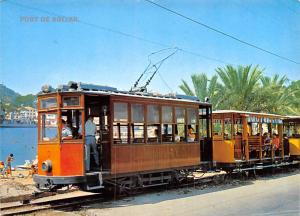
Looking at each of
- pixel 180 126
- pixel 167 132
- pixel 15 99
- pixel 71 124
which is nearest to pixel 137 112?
pixel 167 132

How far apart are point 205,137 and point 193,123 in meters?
1.67

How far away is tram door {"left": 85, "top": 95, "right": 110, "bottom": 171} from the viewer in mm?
11383

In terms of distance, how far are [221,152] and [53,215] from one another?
842 centimetres

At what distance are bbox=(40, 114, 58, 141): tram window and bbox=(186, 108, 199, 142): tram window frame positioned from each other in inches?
191

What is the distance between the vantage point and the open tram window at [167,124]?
1296cm

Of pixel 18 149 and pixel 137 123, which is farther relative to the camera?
pixel 18 149

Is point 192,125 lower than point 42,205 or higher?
higher

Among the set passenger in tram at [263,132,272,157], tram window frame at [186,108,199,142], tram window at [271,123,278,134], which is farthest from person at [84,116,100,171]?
tram window at [271,123,278,134]

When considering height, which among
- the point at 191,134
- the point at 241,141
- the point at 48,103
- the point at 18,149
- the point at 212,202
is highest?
the point at 48,103

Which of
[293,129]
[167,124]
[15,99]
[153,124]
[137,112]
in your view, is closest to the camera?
[137,112]

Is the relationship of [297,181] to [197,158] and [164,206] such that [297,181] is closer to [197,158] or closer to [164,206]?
[197,158]

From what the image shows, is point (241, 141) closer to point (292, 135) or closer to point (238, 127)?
point (238, 127)

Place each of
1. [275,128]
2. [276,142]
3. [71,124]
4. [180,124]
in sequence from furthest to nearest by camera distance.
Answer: [275,128]
[276,142]
[180,124]
[71,124]

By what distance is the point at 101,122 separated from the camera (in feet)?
38.3
